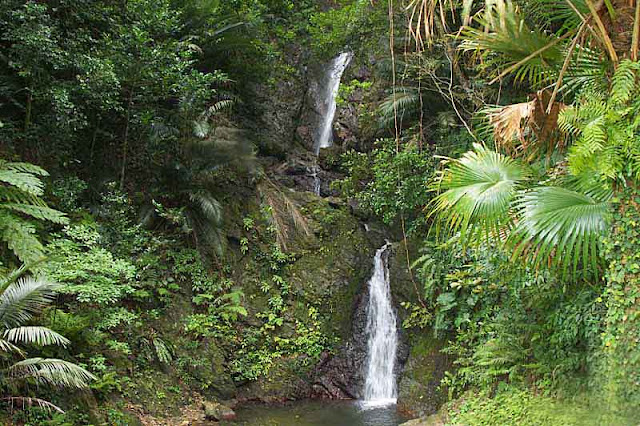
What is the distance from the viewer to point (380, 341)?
31.0 feet

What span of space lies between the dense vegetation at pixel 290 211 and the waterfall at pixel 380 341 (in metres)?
0.51

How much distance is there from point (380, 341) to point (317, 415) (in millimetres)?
2094

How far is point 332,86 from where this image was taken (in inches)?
568

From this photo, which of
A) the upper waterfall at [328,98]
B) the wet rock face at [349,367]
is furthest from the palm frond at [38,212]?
the upper waterfall at [328,98]

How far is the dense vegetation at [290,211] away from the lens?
15.1 ft

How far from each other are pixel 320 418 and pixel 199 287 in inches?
122

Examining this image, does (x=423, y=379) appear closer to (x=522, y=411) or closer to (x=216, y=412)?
(x=522, y=411)

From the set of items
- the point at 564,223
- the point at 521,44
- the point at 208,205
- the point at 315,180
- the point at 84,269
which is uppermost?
the point at 315,180

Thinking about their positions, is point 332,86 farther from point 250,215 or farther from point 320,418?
point 320,418

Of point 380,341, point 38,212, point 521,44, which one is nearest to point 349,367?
point 380,341

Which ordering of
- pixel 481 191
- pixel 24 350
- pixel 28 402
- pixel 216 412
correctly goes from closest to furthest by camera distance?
pixel 481 191 → pixel 28 402 → pixel 24 350 → pixel 216 412

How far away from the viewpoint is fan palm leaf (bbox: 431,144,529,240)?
461cm

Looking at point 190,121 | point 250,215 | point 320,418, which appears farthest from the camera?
point 250,215

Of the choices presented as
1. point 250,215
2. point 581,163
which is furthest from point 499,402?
point 250,215
